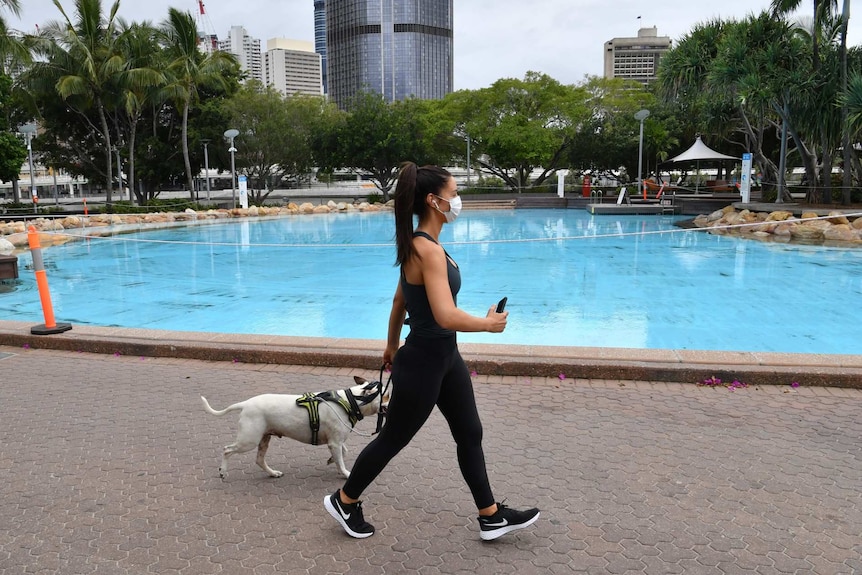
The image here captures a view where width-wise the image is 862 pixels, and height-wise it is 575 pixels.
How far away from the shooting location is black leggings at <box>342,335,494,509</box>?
9.39 ft

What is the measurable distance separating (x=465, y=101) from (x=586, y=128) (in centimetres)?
724

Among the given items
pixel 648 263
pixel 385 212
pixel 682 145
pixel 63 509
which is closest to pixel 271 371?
pixel 63 509

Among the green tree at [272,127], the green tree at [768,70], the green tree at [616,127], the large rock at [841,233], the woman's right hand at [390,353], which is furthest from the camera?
the green tree at [616,127]

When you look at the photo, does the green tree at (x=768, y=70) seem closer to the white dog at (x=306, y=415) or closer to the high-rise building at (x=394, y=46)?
the white dog at (x=306, y=415)

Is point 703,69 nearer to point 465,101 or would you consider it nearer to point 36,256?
point 465,101

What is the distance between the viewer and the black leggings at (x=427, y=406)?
286 centimetres

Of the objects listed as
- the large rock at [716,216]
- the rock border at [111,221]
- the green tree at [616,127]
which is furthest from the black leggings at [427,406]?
the green tree at [616,127]

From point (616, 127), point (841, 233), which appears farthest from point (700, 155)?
point (841, 233)

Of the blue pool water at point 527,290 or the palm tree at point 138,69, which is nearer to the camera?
the blue pool water at point 527,290

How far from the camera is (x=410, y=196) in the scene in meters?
2.83

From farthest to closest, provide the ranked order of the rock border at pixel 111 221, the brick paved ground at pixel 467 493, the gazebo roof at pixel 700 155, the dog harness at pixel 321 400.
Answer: the gazebo roof at pixel 700 155
the rock border at pixel 111 221
the dog harness at pixel 321 400
the brick paved ground at pixel 467 493

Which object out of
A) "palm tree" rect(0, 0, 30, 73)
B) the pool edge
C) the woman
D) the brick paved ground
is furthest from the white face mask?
"palm tree" rect(0, 0, 30, 73)

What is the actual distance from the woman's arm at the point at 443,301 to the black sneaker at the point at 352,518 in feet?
3.38

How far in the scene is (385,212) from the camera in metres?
34.5
